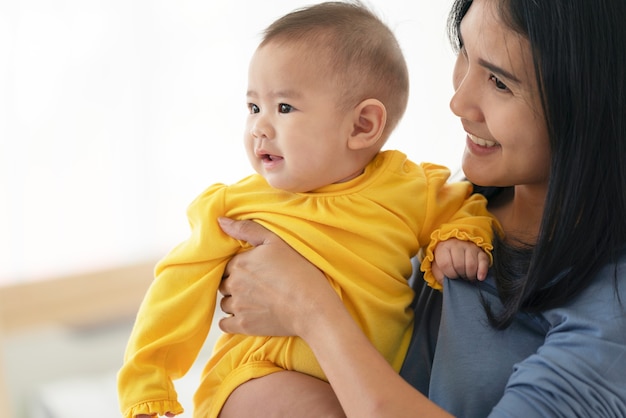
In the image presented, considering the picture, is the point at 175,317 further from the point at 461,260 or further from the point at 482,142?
the point at 482,142

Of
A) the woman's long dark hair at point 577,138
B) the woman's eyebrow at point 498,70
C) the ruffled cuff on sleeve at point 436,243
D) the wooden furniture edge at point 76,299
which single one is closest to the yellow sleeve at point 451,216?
the ruffled cuff on sleeve at point 436,243

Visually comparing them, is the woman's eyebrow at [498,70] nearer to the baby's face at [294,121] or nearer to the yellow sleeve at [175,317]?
the baby's face at [294,121]

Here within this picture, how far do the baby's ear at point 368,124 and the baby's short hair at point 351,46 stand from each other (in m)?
0.02

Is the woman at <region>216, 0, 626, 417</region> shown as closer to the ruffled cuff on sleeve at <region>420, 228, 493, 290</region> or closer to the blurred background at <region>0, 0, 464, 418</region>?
the ruffled cuff on sleeve at <region>420, 228, 493, 290</region>

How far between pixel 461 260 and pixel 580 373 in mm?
267

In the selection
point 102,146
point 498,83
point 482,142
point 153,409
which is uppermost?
point 498,83

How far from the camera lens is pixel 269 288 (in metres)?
1.32

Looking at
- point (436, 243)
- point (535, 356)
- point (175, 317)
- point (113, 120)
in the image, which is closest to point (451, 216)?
point (436, 243)

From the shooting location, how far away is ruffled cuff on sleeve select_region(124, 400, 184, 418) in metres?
1.26

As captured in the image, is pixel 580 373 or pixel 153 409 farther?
pixel 153 409

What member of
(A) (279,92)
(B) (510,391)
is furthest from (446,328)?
(A) (279,92)

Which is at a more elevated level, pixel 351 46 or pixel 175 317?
pixel 351 46

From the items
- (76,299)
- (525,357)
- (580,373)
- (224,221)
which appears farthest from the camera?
(76,299)

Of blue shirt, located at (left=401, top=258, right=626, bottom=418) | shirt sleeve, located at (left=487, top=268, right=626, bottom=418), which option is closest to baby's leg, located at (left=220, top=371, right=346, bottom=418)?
blue shirt, located at (left=401, top=258, right=626, bottom=418)
